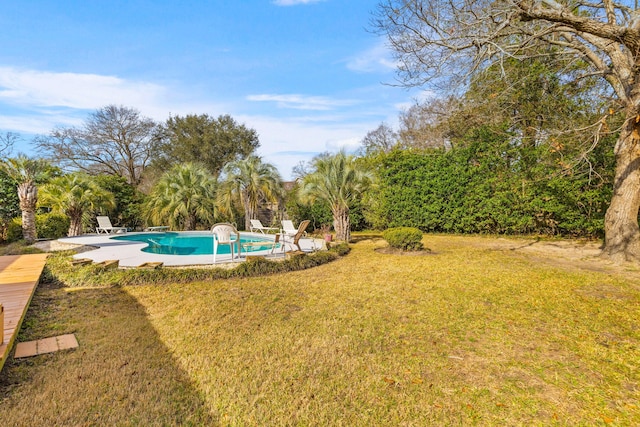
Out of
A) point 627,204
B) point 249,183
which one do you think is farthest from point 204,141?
point 627,204

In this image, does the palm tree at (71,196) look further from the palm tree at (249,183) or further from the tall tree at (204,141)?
the tall tree at (204,141)

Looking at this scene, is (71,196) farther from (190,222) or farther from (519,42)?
(519,42)

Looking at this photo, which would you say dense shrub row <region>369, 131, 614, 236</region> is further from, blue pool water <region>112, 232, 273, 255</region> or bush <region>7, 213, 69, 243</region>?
bush <region>7, 213, 69, 243</region>

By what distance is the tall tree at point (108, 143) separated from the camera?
76.1ft

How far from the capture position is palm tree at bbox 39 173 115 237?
44.1 feet

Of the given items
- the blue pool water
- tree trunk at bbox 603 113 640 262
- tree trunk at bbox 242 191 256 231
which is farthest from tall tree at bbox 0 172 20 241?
tree trunk at bbox 603 113 640 262

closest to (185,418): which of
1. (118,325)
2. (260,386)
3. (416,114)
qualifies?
(260,386)

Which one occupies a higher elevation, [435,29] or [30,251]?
[435,29]

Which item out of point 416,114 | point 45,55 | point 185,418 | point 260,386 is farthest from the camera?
point 416,114

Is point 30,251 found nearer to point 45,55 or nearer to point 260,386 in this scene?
point 45,55

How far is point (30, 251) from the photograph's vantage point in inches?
405

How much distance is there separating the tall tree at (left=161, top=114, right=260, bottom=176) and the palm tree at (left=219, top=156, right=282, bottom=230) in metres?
12.1

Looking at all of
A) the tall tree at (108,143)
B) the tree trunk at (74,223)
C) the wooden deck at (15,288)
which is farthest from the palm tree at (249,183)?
the tall tree at (108,143)

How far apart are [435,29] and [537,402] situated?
23.1 ft
